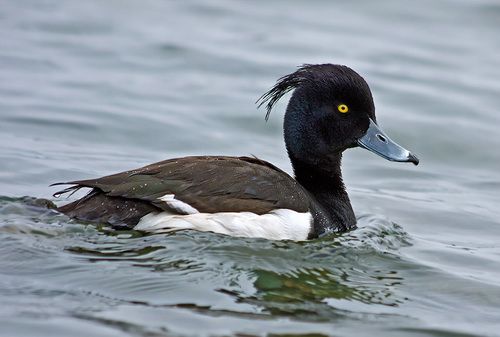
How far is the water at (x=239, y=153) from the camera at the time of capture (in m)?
7.54

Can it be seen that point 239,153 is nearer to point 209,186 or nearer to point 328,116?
point 328,116

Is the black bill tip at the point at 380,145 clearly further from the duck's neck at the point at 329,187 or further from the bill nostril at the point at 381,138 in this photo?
the duck's neck at the point at 329,187

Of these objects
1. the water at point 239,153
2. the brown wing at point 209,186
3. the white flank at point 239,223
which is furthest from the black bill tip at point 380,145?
the white flank at point 239,223

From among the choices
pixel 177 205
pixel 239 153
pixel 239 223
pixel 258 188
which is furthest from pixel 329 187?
pixel 239 153

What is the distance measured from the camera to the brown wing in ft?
28.4

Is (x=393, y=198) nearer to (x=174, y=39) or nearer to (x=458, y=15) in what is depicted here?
(x=174, y=39)

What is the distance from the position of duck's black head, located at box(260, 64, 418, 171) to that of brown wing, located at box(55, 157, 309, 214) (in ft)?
2.70

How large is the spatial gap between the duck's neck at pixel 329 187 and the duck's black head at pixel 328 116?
0.04 m

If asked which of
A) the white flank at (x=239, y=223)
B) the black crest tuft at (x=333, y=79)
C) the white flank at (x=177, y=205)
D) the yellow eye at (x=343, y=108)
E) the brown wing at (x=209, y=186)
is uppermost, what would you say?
the black crest tuft at (x=333, y=79)

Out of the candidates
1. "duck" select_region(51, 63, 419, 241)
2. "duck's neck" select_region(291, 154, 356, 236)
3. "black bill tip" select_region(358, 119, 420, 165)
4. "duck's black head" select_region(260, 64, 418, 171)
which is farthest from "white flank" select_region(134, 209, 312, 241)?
"black bill tip" select_region(358, 119, 420, 165)

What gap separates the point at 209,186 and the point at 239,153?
467 cm

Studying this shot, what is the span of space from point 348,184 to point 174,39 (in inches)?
257

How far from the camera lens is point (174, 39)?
714 inches

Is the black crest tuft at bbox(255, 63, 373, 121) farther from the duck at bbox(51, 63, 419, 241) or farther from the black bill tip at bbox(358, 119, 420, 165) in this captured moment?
the black bill tip at bbox(358, 119, 420, 165)
